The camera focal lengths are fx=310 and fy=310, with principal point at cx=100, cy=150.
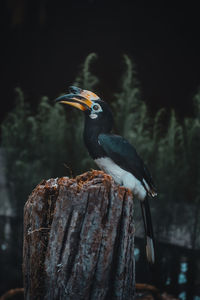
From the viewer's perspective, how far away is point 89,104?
1.61 metres

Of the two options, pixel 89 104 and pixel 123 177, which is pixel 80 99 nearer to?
pixel 89 104

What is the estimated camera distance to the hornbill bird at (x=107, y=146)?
1.59m

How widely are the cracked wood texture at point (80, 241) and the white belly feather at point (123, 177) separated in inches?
17.0

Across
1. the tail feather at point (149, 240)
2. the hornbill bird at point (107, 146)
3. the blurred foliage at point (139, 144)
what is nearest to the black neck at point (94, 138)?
the hornbill bird at point (107, 146)

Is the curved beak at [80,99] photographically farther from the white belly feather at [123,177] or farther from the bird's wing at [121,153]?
the white belly feather at [123,177]

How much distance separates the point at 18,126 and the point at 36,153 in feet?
1.15

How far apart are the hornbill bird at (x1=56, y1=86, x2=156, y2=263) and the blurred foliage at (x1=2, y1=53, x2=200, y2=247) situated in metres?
1.13

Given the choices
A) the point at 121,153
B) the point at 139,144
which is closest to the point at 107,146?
the point at 121,153

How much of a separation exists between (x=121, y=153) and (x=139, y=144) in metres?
1.34

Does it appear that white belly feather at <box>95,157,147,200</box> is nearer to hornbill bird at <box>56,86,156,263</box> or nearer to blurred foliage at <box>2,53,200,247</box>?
hornbill bird at <box>56,86,156,263</box>

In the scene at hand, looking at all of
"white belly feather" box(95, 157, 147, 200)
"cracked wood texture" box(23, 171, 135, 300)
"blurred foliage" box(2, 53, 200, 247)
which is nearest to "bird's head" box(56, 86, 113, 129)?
"white belly feather" box(95, 157, 147, 200)

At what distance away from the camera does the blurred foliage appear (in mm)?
2881

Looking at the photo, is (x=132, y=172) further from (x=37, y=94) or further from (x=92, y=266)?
(x=37, y=94)

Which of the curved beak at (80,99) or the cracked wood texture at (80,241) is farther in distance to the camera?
the curved beak at (80,99)
